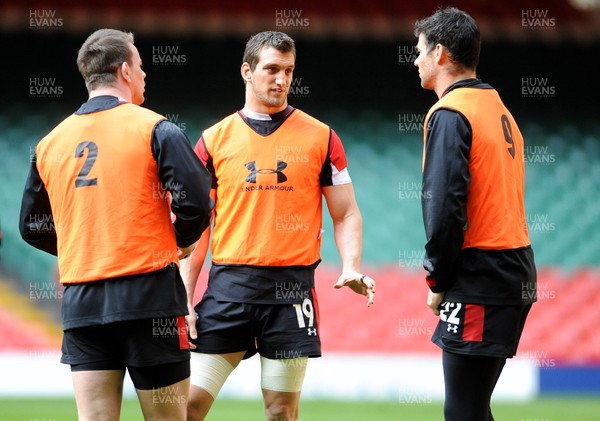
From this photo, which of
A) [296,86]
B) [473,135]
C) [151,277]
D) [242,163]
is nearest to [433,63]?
[473,135]

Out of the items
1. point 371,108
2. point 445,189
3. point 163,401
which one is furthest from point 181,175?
point 371,108

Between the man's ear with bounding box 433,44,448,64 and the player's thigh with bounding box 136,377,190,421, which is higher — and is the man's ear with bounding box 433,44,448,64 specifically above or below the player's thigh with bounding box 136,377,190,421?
above

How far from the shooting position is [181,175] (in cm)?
324

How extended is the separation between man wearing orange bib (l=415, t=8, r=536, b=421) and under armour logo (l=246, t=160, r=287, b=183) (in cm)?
80

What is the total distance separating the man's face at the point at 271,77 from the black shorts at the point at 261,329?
34.5 inches

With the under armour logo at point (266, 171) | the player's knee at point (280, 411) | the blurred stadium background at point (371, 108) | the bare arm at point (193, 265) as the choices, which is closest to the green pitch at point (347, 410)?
the blurred stadium background at point (371, 108)

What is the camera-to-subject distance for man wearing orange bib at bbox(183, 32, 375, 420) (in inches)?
157

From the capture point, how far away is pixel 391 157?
953cm

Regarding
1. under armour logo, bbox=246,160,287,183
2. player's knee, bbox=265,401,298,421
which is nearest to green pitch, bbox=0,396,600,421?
player's knee, bbox=265,401,298,421

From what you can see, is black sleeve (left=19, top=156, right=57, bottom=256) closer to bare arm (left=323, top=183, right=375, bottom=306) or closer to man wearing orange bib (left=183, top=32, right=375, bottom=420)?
man wearing orange bib (left=183, top=32, right=375, bottom=420)

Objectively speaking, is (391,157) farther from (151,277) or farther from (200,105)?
(151,277)

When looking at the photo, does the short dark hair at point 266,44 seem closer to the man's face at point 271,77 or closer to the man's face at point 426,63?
the man's face at point 271,77

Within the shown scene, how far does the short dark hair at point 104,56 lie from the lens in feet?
11.0

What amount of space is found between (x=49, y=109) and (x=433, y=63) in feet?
21.0
